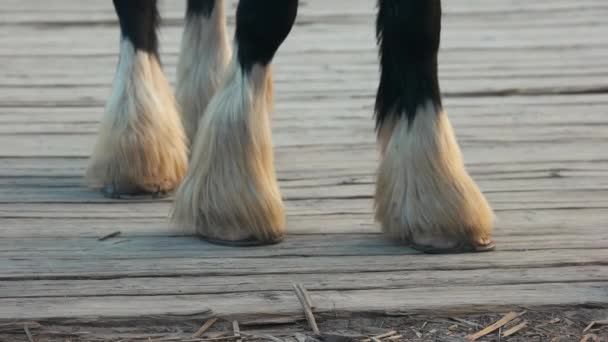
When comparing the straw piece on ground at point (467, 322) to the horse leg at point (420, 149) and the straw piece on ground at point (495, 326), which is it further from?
the horse leg at point (420, 149)

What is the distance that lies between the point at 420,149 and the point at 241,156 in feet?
1.52

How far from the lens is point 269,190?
107 inches

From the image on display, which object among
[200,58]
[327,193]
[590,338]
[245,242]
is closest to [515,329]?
[590,338]

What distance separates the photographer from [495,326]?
7.64 feet

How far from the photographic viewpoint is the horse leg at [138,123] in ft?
10.3

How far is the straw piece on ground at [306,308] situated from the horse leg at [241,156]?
31 cm

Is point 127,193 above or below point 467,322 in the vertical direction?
above

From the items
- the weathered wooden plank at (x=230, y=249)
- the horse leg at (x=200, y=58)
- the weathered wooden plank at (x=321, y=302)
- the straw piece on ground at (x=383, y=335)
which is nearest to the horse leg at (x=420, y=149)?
the weathered wooden plank at (x=230, y=249)

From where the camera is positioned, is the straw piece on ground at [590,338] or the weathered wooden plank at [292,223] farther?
the weathered wooden plank at [292,223]

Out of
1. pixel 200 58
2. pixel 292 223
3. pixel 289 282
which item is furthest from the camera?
pixel 200 58

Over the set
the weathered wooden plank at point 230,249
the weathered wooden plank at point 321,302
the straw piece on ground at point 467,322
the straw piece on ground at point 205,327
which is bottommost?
the straw piece on ground at point 467,322

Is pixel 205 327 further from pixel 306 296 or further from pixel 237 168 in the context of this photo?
pixel 237 168

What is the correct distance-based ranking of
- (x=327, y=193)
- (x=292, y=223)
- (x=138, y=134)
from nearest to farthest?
(x=292, y=223), (x=138, y=134), (x=327, y=193)

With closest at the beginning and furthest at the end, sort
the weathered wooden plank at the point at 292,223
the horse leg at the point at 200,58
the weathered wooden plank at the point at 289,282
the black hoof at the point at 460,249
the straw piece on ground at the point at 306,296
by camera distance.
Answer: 1. the straw piece on ground at the point at 306,296
2. the weathered wooden plank at the point at 289,282
3. the black hoof at the point at 460,249
4. the weathered wooden plank at the point at 292,223
5. the horse leg at the point at 200,58
